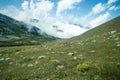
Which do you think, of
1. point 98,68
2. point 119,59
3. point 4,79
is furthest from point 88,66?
point 4,79

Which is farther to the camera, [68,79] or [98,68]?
[98,68]

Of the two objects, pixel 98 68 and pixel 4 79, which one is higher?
pixel 98 68

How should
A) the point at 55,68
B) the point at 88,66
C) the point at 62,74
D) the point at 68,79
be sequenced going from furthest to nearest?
1. the point at 55,68
2. the point at 88,66
3. the point at 62,74
4. the point at 68,79

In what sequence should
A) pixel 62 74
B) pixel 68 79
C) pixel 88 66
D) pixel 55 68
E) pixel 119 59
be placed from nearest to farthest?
pixel 68 79 < pixel 62 74 < pixel 88 66 < pixel 55 68 < pixel 119 59

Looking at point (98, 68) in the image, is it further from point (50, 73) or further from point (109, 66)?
point (50, 73)

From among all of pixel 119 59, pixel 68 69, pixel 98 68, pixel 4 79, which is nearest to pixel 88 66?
pixel 98 68

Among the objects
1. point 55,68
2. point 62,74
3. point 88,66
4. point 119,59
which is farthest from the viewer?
point 119,59

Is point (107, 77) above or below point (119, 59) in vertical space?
below

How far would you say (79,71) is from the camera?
16.8 meters

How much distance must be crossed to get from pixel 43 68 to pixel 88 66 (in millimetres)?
5809

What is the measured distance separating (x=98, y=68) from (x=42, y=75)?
646 cm

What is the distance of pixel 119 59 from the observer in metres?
19.9

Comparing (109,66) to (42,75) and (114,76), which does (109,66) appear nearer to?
(114,76)

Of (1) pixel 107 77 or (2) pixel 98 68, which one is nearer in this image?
(1) pixel 107 77
